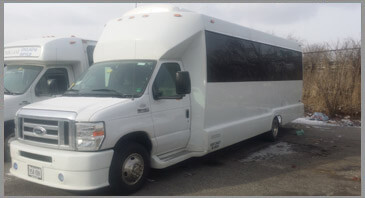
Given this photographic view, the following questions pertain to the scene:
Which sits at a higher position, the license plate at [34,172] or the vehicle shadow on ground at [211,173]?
the license plate at [34,172]

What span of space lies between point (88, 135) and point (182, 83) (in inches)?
77.6

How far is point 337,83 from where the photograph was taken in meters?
14.7

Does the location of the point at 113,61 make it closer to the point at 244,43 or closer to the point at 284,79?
the point at 244,43

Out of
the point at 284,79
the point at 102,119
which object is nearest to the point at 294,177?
the point at 102,119

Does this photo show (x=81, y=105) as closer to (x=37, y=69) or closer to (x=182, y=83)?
(x=182, y=83)

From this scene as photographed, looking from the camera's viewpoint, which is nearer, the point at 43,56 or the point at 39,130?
the point at 39,130

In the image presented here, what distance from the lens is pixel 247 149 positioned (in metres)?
9.21

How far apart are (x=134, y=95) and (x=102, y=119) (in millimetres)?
877

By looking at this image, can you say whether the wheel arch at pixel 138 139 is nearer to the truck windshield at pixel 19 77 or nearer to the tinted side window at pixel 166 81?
the tinted side window at pixel 166 81

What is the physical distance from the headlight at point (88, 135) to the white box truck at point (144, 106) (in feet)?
0.05

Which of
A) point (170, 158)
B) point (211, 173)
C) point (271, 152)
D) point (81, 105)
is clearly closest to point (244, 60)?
point (271, 152)

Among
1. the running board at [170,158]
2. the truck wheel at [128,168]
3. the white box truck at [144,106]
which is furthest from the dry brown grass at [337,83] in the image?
the truck wheel at [128,168]

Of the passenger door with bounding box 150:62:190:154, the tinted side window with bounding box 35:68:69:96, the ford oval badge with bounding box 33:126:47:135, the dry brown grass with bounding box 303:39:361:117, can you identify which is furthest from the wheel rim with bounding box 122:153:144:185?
the dry brown grass with bounding box 303:39:361:117

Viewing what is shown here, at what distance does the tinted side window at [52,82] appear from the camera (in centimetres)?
816
